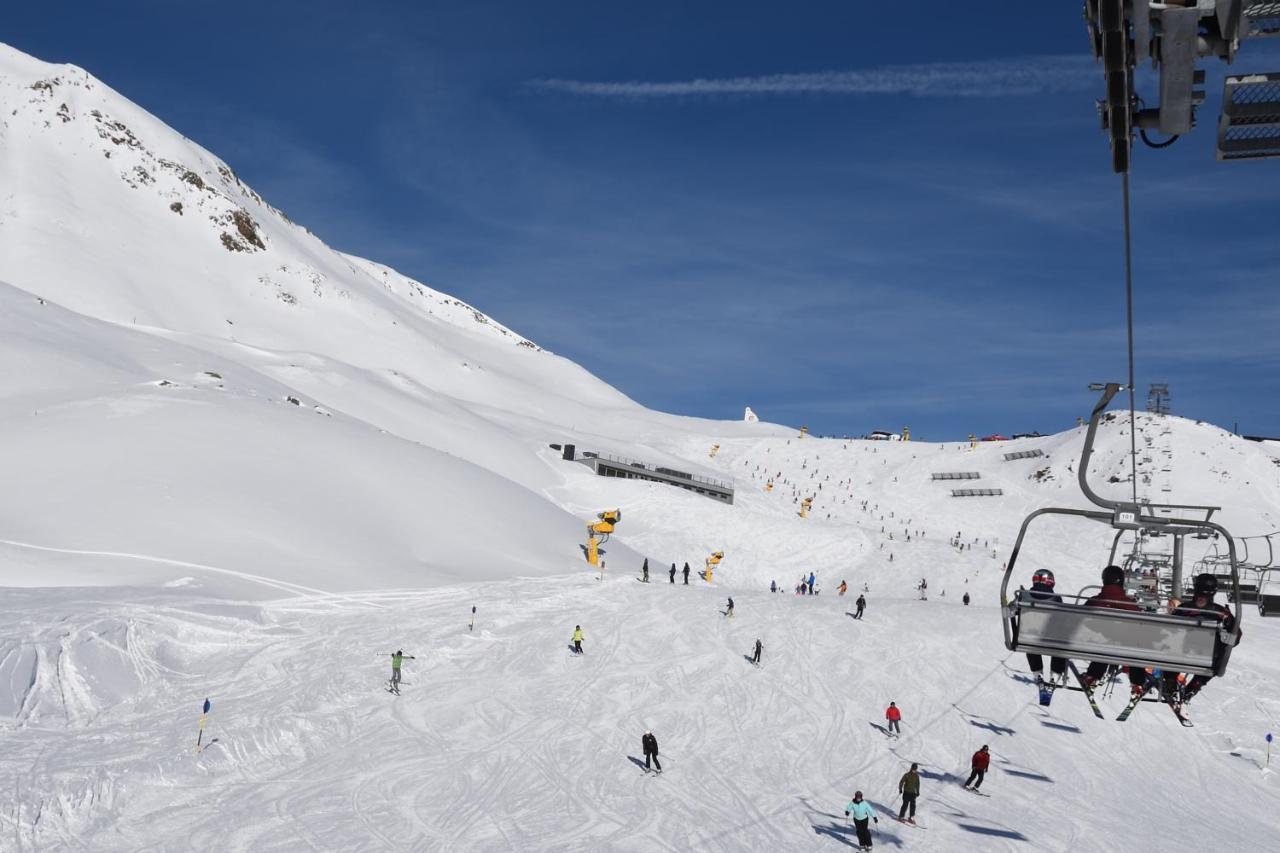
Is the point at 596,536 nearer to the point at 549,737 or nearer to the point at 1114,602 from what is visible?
the point at 549,737

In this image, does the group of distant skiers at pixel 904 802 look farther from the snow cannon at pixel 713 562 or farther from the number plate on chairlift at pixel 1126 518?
the snow cannon at pixel 713 562

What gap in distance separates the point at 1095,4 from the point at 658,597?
34645 millimetres

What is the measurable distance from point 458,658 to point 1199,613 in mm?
22583

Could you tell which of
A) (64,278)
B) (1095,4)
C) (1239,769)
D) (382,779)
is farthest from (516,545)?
(64,278)

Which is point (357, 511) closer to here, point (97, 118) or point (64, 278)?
Answer: point (64, 278)

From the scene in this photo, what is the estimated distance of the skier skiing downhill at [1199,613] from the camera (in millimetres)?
8703

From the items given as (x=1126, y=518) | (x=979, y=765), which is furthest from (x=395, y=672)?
(x=1126, y=518)

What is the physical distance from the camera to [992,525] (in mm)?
78125

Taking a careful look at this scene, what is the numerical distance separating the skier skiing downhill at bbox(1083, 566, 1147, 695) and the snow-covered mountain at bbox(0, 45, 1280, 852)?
7960mm

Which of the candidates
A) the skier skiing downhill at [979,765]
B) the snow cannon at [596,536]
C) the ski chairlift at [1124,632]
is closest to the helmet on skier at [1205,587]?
the ski chairlift at [1124,632]

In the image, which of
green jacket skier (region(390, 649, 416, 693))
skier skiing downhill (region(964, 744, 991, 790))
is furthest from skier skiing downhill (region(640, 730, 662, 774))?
green jacket skier (region(390, 649, 416, 693))

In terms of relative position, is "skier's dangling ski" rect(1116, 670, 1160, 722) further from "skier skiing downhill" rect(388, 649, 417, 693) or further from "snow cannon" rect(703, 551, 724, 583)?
"snow cannon" rect(703, 551, 724, 583)

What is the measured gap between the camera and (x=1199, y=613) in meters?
8.76

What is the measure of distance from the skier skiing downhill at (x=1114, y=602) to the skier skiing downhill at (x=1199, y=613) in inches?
→ 12.2
